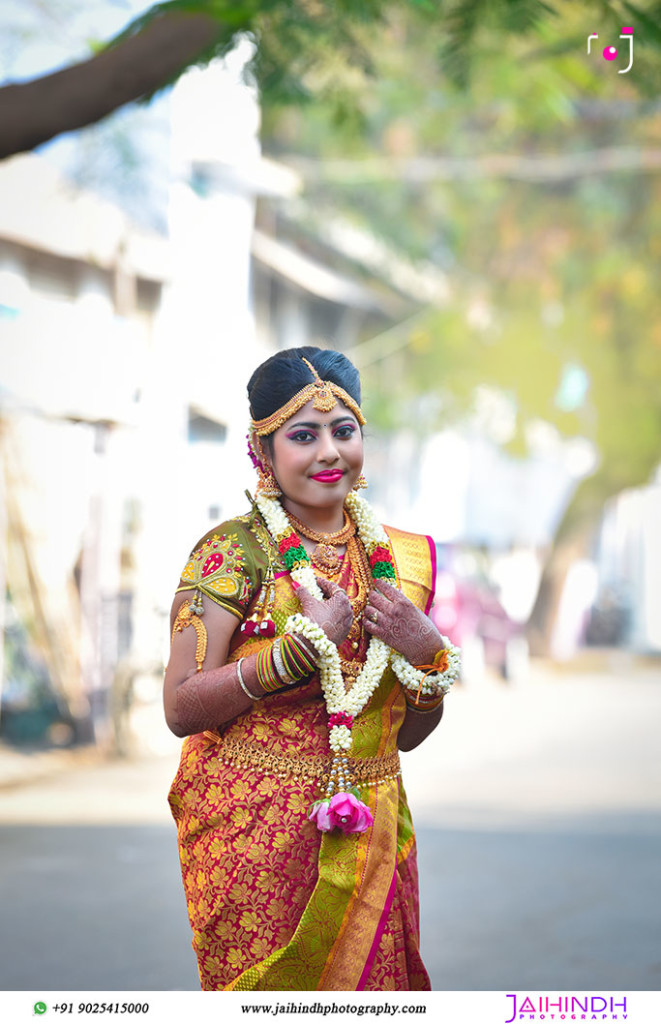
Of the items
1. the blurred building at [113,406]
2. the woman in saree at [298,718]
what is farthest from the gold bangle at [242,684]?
the blurred building at [113,406]

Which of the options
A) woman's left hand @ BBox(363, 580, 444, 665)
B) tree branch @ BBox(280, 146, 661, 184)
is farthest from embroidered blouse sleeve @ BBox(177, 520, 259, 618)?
tree branch @ BBox(280, 146, 661, 184)

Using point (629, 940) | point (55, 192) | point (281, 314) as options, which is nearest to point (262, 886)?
point (629, 940)

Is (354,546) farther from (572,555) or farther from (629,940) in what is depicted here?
(572,555)

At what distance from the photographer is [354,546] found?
251 cm

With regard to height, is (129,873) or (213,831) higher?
(213,831)

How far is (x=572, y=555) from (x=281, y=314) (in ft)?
18.5

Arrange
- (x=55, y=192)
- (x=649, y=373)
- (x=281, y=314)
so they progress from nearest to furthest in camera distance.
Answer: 1. (x=55, y=192)
2. (x=281, y=314)
3. (x=649, y=373)

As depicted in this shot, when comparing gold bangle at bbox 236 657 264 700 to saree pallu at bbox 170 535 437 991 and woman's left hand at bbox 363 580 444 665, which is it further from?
woman's left hand at bbox 363 580 444 665

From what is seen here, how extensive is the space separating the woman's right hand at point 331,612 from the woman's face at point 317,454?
0.19 metres

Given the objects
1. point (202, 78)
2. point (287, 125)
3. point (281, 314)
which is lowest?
point (281, 314)

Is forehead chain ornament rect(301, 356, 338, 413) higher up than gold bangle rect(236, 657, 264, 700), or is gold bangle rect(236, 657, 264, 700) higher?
forehead chain ornament rect(301, 356, 338, 413)

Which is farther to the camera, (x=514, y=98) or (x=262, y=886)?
(x=514, y=98)

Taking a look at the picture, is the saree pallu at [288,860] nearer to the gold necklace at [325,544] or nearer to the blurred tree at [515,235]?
the gold necklace at [325,544]

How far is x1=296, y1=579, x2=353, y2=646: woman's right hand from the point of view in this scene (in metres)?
2.26
